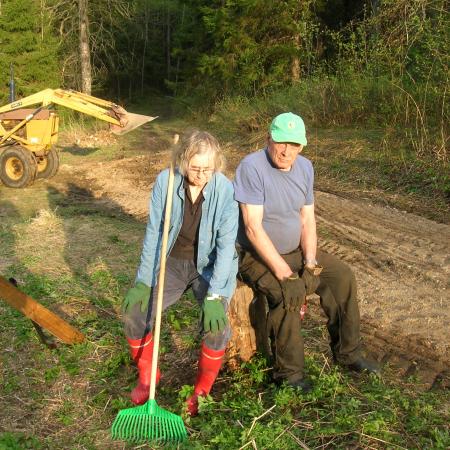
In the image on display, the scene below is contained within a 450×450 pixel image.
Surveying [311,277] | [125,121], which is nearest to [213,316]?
[311,277]

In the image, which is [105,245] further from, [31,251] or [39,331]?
[39,331]

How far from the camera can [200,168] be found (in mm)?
3084

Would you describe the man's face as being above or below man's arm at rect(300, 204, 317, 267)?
above

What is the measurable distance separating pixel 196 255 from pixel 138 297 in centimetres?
42

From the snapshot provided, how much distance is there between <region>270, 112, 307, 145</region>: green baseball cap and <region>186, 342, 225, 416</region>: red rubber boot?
127 cm

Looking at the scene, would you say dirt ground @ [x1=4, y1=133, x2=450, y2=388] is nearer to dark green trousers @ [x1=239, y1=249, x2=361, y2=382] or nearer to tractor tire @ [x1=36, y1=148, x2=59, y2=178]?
dark green trousers @ [x1=239, y1=249, x2=361, y2=382]

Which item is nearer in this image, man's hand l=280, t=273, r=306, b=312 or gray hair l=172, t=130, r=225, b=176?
gray hair l=172, t=130, r=225, b=176

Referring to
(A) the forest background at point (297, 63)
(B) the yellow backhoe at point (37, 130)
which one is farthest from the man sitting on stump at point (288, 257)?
(B) the yellow backhoe at point (37, 130)

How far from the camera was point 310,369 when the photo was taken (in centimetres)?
354

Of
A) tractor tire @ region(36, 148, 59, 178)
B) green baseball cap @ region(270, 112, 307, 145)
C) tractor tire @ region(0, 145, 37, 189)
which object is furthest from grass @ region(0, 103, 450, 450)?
tractor tire @ region(36, 148, 59, 178)

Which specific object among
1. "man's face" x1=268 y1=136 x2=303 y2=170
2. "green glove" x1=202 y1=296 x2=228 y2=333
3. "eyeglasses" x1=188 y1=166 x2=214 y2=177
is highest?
"man's face" x1=268 y1=136 x2=303 y2=170

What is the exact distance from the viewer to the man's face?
3.37 meters

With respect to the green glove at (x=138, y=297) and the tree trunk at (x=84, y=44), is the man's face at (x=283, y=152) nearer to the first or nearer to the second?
the green glove at (x=138, y=297)

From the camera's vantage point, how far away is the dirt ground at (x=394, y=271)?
402cm
